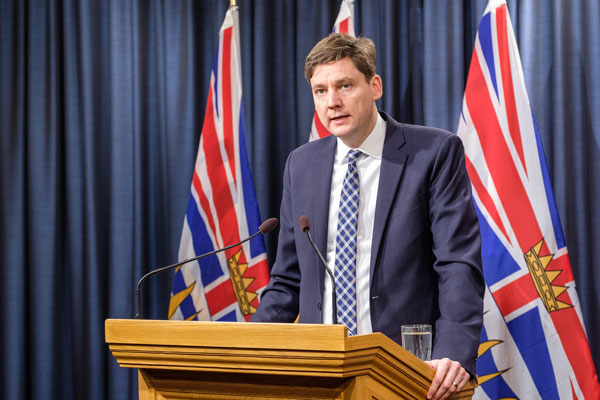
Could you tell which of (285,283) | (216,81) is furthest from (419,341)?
(216,81)

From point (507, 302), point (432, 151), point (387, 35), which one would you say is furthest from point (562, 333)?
point (387, 35)

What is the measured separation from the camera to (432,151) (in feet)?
6.73

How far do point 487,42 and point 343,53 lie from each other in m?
1.61

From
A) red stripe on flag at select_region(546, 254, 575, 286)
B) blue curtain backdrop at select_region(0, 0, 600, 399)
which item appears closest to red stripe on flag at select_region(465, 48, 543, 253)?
red stripe on flag at select_region(546, 254, 575, 286)

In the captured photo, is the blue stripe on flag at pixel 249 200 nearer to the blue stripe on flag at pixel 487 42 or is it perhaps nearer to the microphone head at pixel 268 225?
the blue stripe on flag at pixel 487 42

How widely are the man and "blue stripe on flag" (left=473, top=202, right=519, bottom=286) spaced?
1283 millimetres

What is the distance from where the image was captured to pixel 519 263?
10.6 ft

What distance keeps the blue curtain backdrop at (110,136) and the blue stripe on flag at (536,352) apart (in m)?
1.37

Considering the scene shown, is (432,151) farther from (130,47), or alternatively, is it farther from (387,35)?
(130,47)

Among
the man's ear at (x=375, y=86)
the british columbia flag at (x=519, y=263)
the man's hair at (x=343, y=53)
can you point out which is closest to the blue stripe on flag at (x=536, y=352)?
the british columbia flag at (x=519, y=263)

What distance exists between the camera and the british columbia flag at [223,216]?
3816 mm

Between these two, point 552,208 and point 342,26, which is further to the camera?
point 342,26

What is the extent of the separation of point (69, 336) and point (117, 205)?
2.84ft

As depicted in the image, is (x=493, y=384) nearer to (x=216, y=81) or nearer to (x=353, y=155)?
(x=353, y=155)
